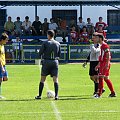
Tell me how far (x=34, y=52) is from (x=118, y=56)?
5.46 m

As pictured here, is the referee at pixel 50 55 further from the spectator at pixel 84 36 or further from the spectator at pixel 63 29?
the spectator at pixel 63 29

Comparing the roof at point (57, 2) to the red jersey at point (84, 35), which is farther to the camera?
the roof at point (57, 2)

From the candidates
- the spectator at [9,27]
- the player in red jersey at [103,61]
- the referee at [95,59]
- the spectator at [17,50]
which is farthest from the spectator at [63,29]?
the player in red jersey at [103,61]

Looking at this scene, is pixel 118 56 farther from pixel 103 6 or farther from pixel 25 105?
pixel 25 105

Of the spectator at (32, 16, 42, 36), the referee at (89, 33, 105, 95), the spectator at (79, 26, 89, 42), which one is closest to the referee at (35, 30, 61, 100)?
the referee at (89, 33, 105, 95)

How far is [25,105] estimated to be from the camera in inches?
557

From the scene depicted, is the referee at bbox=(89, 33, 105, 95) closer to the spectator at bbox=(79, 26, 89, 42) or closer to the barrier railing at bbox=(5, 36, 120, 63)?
the barrier railing at bbox=(5, 36, 120, 63)

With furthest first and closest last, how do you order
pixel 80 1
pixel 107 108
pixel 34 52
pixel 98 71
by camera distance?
pixel 80 1
pixel 34 52
pixel 98 71
pixel 107 108

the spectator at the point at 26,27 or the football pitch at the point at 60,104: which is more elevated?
the spectator at the point at 26,27

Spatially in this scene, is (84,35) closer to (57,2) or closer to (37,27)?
(37,27)

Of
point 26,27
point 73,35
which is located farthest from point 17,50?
point 73,35

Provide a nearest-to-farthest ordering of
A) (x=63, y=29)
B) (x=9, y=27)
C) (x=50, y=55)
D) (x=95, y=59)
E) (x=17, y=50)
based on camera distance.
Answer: (x=50, y=55) → (x=95, y=59) → (x=17, y=50) → (x=9, y=27) → (x=63, y=29)

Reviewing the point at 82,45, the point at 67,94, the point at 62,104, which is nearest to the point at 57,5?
the point at 82,45

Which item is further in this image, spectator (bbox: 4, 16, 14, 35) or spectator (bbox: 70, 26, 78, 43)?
spectator (bbox: 4, 16, 14, 35)
